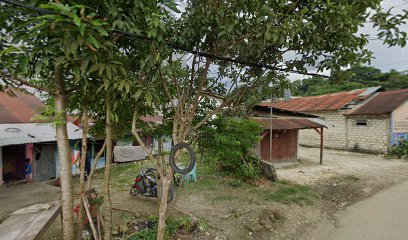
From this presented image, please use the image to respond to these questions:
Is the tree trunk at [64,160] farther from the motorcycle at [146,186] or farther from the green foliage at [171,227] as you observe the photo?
the motorcycle at [146,186]

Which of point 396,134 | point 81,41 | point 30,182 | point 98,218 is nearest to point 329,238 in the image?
point 98,218

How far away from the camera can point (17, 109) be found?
1066cm

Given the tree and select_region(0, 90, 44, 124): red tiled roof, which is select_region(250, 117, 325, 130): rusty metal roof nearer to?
the tree

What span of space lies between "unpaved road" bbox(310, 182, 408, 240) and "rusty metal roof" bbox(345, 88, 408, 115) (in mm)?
10183

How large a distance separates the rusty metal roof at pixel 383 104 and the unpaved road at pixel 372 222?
10183 mm

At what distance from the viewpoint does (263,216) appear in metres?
6.32

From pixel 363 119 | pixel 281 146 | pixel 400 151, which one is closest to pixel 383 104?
pixel 363 119

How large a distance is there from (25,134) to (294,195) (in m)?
10.0

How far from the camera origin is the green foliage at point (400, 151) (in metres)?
15.4

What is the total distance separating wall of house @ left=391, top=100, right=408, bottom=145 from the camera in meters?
16.2

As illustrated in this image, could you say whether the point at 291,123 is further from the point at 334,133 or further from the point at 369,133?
the point at 334,133

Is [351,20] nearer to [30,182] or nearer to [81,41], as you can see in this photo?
[81,41]

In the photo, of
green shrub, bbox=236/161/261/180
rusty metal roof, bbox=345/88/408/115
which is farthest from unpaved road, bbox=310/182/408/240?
rusty metal roof, bbox=345/88/408/115

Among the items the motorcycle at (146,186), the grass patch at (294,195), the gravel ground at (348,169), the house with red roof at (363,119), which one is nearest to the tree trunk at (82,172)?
the motorcycle at (146,186)
